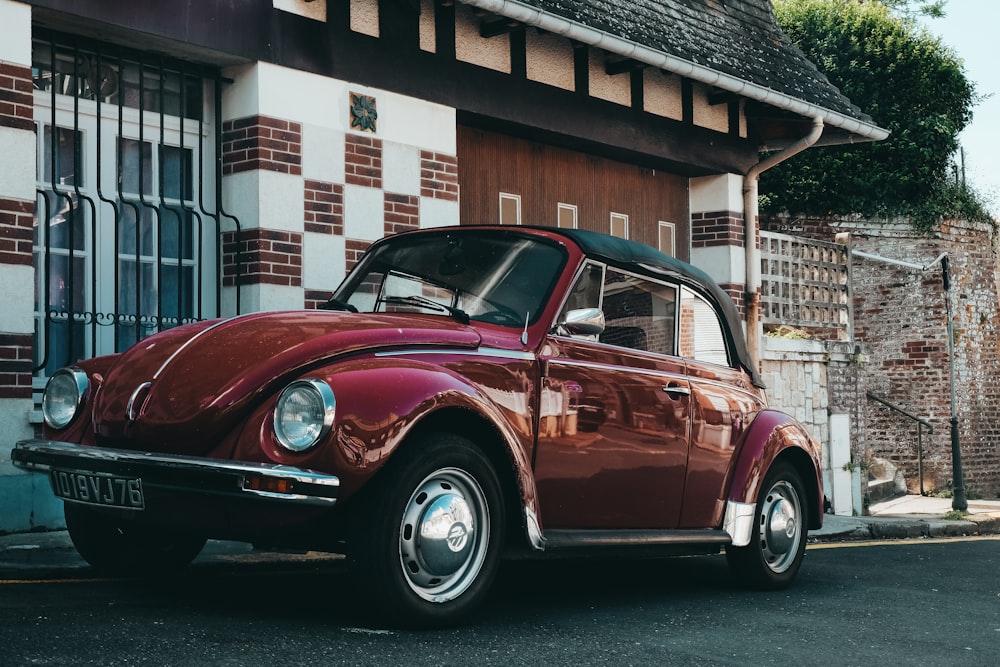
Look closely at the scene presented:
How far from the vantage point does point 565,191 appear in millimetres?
12219

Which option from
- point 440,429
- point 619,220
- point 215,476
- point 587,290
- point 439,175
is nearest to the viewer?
point 215,476

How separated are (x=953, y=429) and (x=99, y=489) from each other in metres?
14.9

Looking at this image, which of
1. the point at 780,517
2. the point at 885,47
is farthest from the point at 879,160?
the point at 780,517

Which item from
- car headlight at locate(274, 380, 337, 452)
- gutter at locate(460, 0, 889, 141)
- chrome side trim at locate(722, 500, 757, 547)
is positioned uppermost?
gutter at locate(460, 0, 889, 141)

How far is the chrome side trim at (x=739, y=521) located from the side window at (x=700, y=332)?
77 centimetres

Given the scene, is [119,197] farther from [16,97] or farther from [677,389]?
[677,389]

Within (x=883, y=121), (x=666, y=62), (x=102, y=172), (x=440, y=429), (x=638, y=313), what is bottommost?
(x=440, y=429)

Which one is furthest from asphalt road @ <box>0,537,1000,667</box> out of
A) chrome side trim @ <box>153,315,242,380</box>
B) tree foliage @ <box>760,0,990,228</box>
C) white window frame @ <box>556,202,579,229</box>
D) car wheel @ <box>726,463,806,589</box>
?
tree foliage @ <box>760,0,990,228</box>

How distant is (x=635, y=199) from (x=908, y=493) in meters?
9.11

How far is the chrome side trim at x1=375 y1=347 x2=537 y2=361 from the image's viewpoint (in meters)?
4.78

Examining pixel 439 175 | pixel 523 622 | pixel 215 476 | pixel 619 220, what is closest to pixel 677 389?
pixel 523 622

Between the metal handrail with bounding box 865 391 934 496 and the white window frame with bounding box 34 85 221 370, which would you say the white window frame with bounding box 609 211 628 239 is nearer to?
the white window frame with bounding box 34 85 221 370

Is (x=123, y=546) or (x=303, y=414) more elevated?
(x=303, y=414)

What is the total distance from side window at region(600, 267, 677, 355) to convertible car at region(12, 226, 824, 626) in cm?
1
